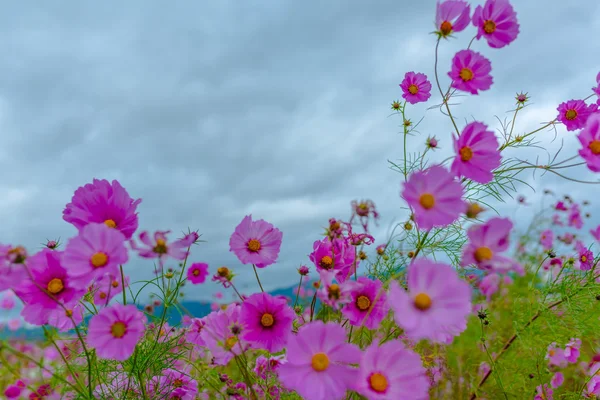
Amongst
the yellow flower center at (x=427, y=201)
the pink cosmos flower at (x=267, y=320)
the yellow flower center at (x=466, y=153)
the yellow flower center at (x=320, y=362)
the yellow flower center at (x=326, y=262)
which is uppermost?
the yellow flower center at (x=466, y=153)

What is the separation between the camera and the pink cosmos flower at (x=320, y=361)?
532mm

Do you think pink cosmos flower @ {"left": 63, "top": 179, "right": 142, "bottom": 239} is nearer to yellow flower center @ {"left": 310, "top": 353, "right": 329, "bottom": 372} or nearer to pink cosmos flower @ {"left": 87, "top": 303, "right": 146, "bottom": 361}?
pink cosmos flower @ {"left": 87, "top": 303, "right": 146, "bottom": 361}

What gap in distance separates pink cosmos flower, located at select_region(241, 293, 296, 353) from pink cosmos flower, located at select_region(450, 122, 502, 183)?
0.33 m

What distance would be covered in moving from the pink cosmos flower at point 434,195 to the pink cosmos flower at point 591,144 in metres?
0.29

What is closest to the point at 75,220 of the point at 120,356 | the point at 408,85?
the point at 120,356

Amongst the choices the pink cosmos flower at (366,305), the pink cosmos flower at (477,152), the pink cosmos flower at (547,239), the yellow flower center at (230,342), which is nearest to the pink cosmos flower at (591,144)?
the pink cosmos flower at (477,152)

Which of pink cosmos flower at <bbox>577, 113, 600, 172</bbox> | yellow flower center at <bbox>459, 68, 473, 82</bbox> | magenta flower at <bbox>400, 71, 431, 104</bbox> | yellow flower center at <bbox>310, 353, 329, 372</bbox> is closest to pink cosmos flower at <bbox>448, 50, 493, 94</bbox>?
yellow flower center at <bbox>459, 68, 473, 82</bbox>

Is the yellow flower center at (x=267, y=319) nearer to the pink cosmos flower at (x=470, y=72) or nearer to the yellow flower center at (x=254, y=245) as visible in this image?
the yellow flower center at (x=254, y=245)

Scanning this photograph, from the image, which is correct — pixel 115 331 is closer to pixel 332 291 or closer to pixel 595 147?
pixel 332 291

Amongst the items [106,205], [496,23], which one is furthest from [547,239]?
[106,205]

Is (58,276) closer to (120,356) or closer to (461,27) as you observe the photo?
(120,356)

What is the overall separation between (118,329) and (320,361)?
29cm

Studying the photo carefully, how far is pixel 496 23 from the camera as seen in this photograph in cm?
81

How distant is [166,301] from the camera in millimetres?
1021
